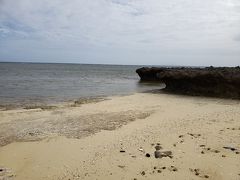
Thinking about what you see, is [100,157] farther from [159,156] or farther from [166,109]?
[166,109]

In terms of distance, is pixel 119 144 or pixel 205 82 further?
pixel 205 82

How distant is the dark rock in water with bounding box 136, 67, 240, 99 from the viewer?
68.5 feet

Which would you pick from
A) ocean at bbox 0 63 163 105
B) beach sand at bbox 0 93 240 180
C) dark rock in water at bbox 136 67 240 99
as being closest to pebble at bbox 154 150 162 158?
beach sand at bbox 0 93 240 180

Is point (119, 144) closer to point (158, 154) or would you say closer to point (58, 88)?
point (158, 154)

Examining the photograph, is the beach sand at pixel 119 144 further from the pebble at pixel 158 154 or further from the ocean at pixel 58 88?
the ocean at pixel 58 88

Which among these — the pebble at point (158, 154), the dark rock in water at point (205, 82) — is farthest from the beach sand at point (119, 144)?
the dark rock in water at point (205, 82)

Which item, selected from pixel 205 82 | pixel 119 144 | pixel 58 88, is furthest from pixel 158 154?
pixel 58 88

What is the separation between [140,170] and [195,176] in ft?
4.04

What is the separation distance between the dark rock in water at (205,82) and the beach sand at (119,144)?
7.01m

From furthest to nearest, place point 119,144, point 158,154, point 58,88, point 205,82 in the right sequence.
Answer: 1. point 58,88
2. point 205,82
3. point 119,144
4. point 158,154

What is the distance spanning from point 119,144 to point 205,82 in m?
15.0

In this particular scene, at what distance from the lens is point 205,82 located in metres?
22.4

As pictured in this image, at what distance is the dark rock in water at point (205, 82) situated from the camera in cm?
2089

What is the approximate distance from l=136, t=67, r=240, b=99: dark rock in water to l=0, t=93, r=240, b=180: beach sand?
7.01 meters
